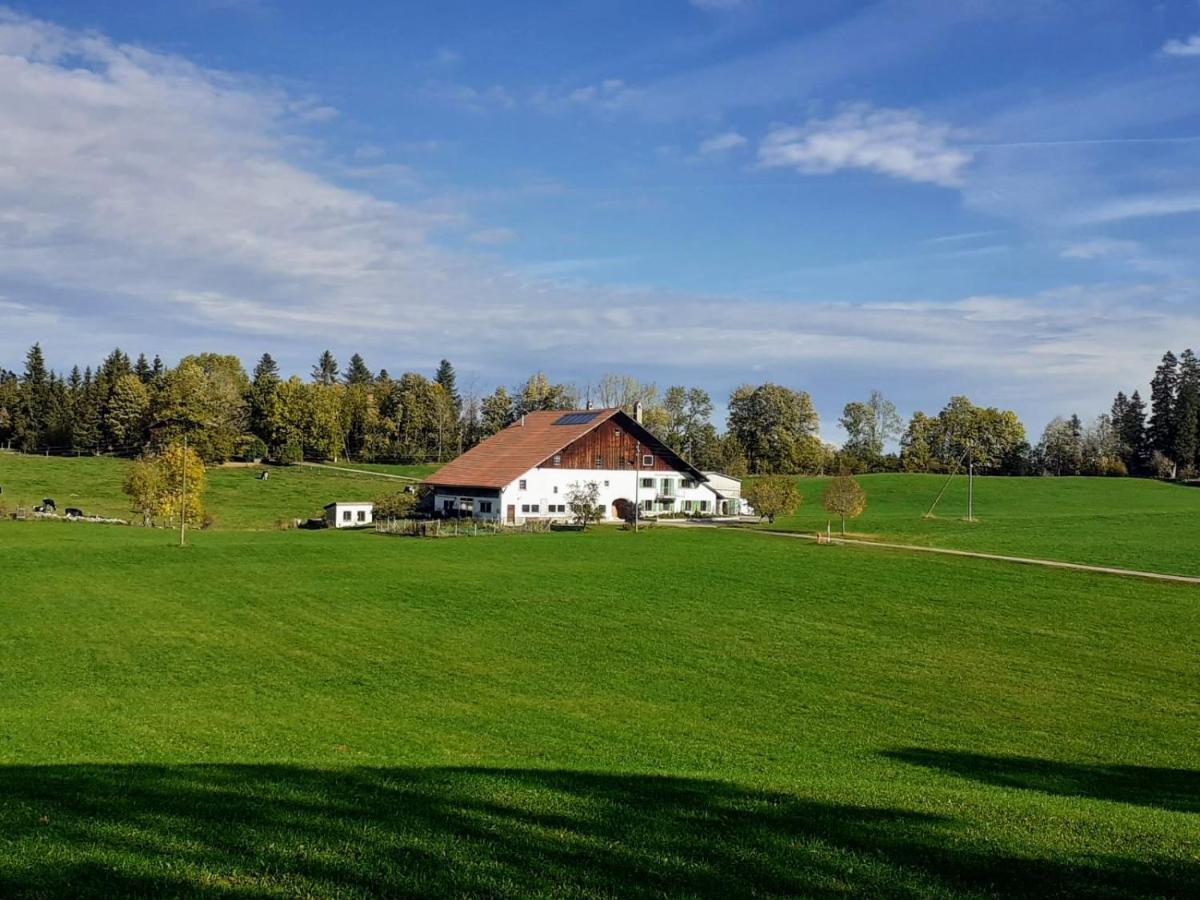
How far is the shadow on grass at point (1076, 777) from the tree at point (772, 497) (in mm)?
53167

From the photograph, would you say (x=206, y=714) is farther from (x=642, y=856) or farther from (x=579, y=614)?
(x=579, y=614)

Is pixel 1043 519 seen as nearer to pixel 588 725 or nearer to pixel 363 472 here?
pixel 588 725

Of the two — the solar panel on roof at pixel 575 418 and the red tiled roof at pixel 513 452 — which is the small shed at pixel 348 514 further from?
the solar panel on roof at pixel 575 418

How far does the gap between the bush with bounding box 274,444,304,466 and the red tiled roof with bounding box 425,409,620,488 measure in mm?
52620

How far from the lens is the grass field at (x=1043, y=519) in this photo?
50.8 metres

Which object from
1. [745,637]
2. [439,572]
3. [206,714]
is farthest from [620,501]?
[206,714]

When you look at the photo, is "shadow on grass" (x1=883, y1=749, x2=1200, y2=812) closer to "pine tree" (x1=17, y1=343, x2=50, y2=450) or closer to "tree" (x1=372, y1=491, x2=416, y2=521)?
"tree" (x1=372, y1=491, x2=416, y2=521)

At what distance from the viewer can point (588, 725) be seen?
1856 centimetres

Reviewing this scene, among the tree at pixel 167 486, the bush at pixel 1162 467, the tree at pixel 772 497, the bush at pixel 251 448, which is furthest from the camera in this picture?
the bush at pixel 1162 467

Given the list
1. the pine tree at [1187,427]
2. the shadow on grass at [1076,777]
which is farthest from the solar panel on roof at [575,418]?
the pine tree at [1187,427]

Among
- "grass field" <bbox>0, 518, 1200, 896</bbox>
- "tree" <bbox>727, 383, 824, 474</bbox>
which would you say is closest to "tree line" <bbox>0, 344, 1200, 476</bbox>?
"tree" <bbox>727, 383, 824, 474</bbox>

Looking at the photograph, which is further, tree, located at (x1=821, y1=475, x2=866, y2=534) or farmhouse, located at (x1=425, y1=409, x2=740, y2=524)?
farmhouse, located at (x1=425, y1=409, x2=740, y2=524)

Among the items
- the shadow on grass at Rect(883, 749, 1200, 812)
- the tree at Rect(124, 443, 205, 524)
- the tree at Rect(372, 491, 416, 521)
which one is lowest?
the shadow on grass at Rect(883, 749, 1200, 812)

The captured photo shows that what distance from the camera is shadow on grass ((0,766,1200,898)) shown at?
7.67 m
